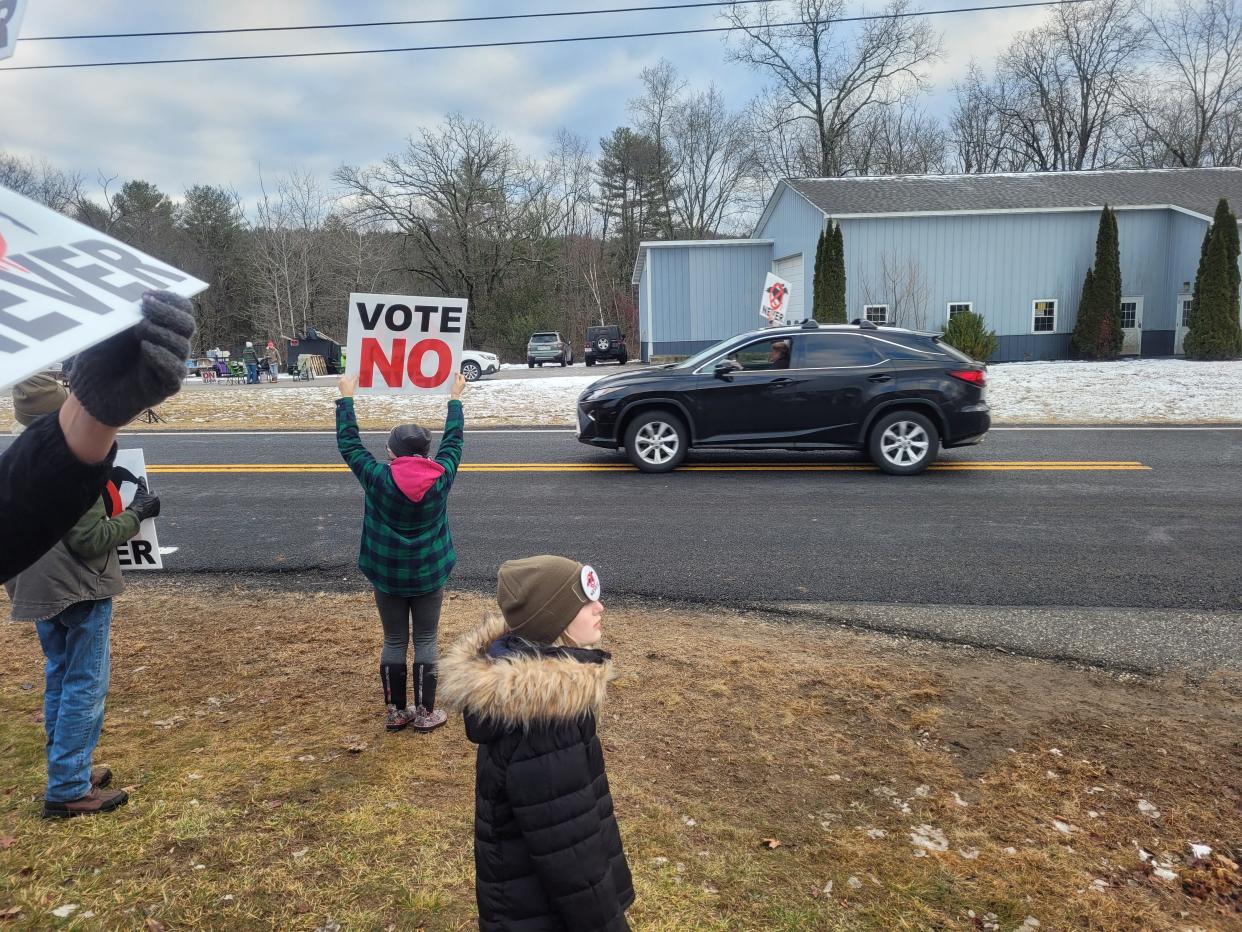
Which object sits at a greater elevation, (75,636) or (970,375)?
(970,375)

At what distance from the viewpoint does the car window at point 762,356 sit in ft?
35.1

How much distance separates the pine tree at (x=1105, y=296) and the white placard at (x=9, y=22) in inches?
1160

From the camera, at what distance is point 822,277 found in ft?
88.8

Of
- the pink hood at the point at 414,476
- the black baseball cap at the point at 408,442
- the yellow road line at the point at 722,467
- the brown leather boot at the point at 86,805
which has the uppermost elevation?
the black baseball cap at the point at 408,442

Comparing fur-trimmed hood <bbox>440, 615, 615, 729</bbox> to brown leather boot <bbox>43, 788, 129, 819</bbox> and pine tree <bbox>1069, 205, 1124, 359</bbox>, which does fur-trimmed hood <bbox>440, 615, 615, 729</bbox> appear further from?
pine tree <bbox>1069, 205, 1124, 359</bbox>

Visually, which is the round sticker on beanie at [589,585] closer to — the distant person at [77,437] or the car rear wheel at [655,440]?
the distant person at [77,437]

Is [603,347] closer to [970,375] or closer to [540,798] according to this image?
[970,375]

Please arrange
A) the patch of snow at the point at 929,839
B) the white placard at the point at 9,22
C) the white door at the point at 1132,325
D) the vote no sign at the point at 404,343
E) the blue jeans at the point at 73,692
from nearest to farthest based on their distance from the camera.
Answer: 1. the white placard at the point at 9,22
2. the patch of snow at the point at 929,839
3. the blue jeans at the point at 73,692
4. the vote no sign at the point at 404,343
5. the white door at the point at 1132,325

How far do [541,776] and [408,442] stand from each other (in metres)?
2.16

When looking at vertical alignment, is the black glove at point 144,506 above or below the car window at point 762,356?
below

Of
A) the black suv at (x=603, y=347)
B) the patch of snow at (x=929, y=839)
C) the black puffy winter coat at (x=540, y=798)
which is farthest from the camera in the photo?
the black suv at (x=603, y=347)

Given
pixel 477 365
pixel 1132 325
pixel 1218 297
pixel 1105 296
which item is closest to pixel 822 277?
pixel 1105 296

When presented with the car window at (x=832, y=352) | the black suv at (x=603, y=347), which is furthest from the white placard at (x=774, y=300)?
the black suv at (x=603, y=347)

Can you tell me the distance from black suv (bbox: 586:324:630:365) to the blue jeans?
1295 inches
